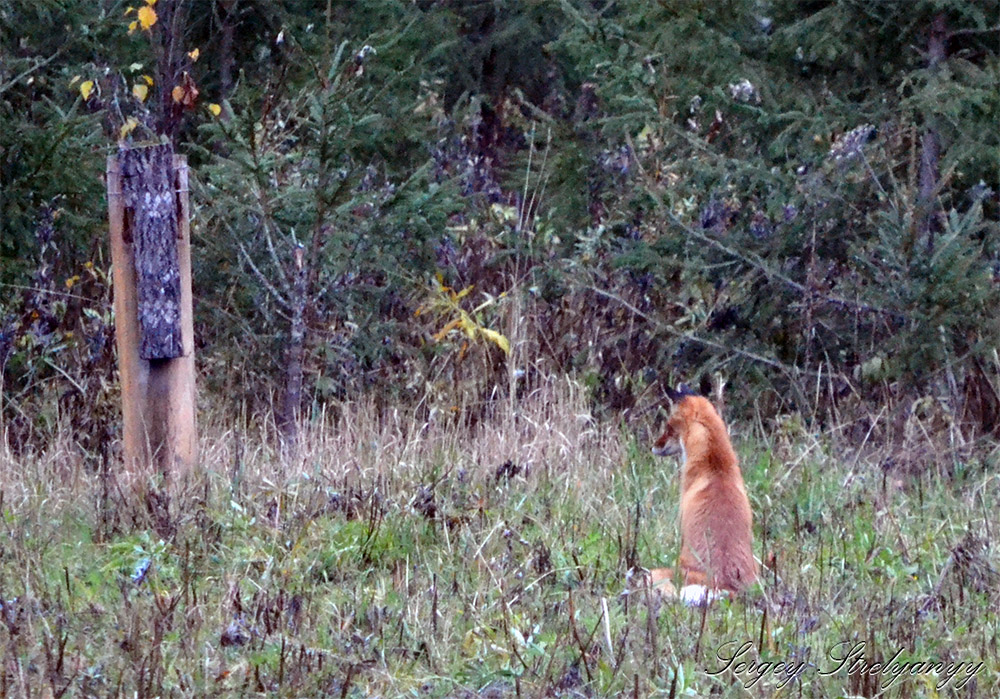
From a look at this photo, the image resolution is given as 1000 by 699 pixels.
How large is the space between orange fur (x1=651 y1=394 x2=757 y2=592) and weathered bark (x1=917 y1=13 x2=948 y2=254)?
7.09ft

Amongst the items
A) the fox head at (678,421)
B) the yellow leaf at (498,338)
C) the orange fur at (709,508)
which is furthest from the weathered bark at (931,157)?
the yellow leaf at (498,338)

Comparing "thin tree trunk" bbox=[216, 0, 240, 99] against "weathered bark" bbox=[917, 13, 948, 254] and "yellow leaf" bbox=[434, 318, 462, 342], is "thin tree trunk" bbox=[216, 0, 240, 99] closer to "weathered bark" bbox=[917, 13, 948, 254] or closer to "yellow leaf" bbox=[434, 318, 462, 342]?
"yellow leaf" bbox=[434, 318, 462, 342]

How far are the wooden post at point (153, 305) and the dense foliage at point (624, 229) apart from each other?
1.03 metres

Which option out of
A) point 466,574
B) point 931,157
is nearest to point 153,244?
point 466,574

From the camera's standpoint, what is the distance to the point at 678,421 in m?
5.27

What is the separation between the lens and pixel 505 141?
45.5ft

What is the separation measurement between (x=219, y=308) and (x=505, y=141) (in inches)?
290

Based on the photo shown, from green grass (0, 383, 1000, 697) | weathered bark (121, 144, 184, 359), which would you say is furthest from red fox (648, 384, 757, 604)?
weathered bark (121, 144, 184, 359)

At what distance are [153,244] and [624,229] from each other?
4084 millimetres

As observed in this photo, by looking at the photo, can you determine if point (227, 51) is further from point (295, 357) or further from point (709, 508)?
point (709, 508)

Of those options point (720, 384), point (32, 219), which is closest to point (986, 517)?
point (720, 384)

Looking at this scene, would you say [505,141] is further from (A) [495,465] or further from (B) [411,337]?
(A) [495,465]

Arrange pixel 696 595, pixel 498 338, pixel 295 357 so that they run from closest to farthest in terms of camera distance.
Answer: pixel 696 595, pixel 295 357, pixel 498 338

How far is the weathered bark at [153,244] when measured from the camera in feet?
17.3
